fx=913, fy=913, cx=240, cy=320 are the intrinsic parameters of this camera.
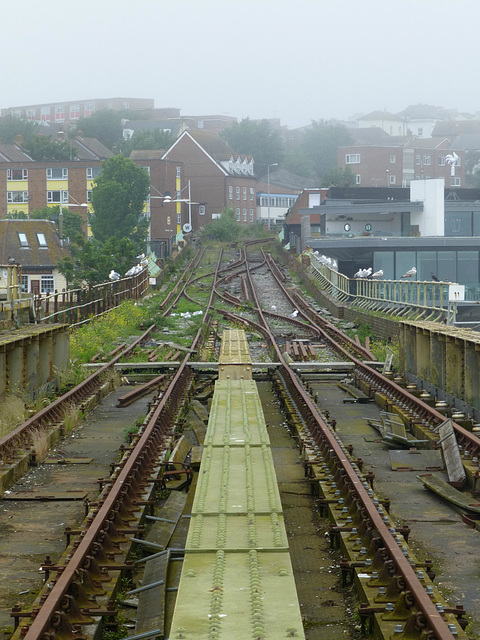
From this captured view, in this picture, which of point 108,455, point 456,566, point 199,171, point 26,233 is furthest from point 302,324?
point 199,171

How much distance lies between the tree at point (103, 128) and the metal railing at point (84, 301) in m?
112

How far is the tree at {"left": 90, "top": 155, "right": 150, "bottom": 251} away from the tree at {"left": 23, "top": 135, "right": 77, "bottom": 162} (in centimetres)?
3673

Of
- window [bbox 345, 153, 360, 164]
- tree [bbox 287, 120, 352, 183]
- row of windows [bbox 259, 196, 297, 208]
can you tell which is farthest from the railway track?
tree [bbox 287, 120, 352, 183]

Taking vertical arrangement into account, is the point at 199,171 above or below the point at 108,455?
above

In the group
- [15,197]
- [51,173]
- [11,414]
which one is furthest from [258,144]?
[11,414]

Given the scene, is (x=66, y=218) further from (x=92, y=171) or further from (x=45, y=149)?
(x=45, y=149)

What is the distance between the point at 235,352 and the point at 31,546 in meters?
11.0

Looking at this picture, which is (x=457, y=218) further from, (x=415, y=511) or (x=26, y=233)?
(x=415, y=511)

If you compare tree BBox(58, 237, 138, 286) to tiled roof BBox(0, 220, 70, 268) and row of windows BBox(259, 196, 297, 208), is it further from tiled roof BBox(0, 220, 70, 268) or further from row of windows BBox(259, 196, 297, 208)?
row of windows BBox(259, 196, 297, 208)

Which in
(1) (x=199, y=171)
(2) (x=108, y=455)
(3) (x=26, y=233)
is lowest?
(2) (x=108, y=455)

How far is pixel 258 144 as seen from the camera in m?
148

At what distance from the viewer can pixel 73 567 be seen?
21.9ft

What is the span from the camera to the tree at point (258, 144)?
148075 mm

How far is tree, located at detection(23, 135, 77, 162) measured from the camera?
107 meters
